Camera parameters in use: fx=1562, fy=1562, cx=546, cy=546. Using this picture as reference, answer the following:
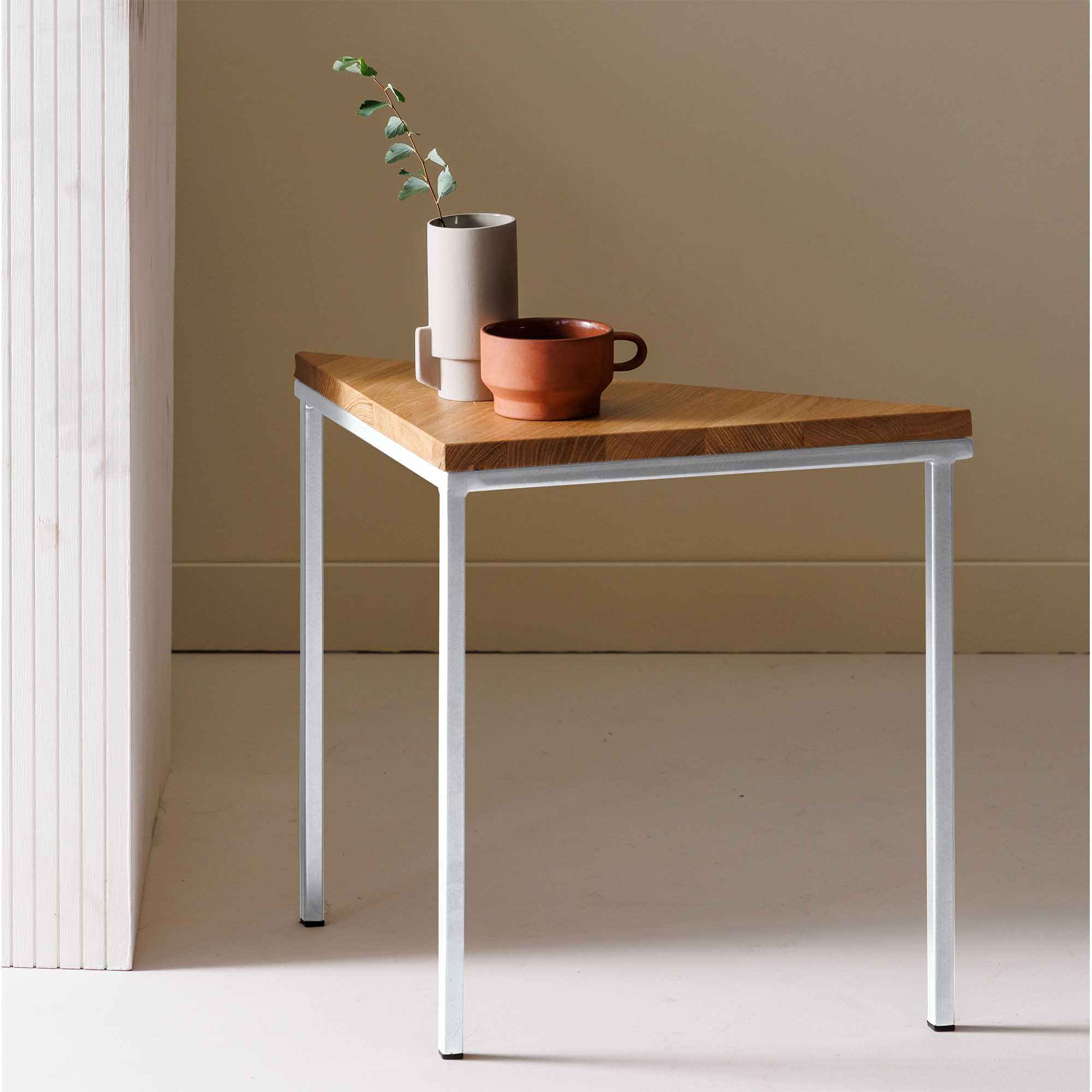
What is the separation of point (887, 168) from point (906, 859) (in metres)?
1.54

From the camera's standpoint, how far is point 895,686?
9.78 ft

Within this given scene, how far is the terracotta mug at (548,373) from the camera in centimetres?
153

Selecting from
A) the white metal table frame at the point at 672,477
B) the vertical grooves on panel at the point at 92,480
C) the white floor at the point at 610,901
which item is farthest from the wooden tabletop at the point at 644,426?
the white floor at the point at 610,901

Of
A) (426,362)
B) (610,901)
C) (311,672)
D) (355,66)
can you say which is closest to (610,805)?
(610,901)

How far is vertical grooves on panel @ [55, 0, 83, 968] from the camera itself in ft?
5.61

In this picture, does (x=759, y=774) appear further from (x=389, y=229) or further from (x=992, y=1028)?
(x=389, y=229)

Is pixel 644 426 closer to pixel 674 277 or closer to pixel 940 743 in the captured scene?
pixel 940 743

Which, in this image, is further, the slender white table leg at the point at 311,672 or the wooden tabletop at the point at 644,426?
the slender white table leg at the point at 311,672

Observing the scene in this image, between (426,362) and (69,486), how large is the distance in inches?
17.2

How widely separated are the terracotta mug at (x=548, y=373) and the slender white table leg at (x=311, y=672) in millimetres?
360

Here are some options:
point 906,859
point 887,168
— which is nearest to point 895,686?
point 906,859

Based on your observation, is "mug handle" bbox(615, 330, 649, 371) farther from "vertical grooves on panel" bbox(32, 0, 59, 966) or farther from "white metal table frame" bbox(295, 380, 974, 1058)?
"vertical grooves on panel" bbox(32, 0, 59, 966)

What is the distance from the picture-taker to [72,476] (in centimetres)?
177

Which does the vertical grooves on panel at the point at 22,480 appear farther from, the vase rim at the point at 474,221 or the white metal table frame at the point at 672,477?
the vase rim at the point at 474,221
